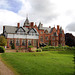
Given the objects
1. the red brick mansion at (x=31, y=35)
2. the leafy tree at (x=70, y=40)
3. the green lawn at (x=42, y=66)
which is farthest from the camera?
the leafy tree at (x=70, y=40)

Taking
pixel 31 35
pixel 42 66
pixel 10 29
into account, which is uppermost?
pixel 10 29

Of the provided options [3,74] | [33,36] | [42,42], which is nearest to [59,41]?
[42,42]

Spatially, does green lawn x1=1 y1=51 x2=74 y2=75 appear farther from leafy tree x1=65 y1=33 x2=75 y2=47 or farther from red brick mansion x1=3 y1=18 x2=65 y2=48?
leafy tree x1=65 y1=33 x2=75 y2=47

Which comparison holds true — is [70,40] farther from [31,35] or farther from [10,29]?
[10,29]

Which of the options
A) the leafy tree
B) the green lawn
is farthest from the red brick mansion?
the green lawn

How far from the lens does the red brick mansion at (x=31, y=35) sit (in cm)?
5322

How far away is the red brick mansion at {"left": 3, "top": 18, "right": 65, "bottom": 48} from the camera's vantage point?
53219mm

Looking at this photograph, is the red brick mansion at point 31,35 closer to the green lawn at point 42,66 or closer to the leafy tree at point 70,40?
the leafy tree at point 70,40

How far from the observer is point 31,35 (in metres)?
56.8

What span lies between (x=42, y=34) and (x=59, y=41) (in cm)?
1231

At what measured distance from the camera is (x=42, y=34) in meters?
63.4

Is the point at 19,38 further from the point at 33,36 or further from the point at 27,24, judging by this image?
the point at 27,24

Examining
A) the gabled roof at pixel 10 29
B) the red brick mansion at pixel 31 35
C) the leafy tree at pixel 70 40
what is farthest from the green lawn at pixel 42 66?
the leafy tree at pixel 70 40

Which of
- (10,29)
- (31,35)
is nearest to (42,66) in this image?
(10,29)
